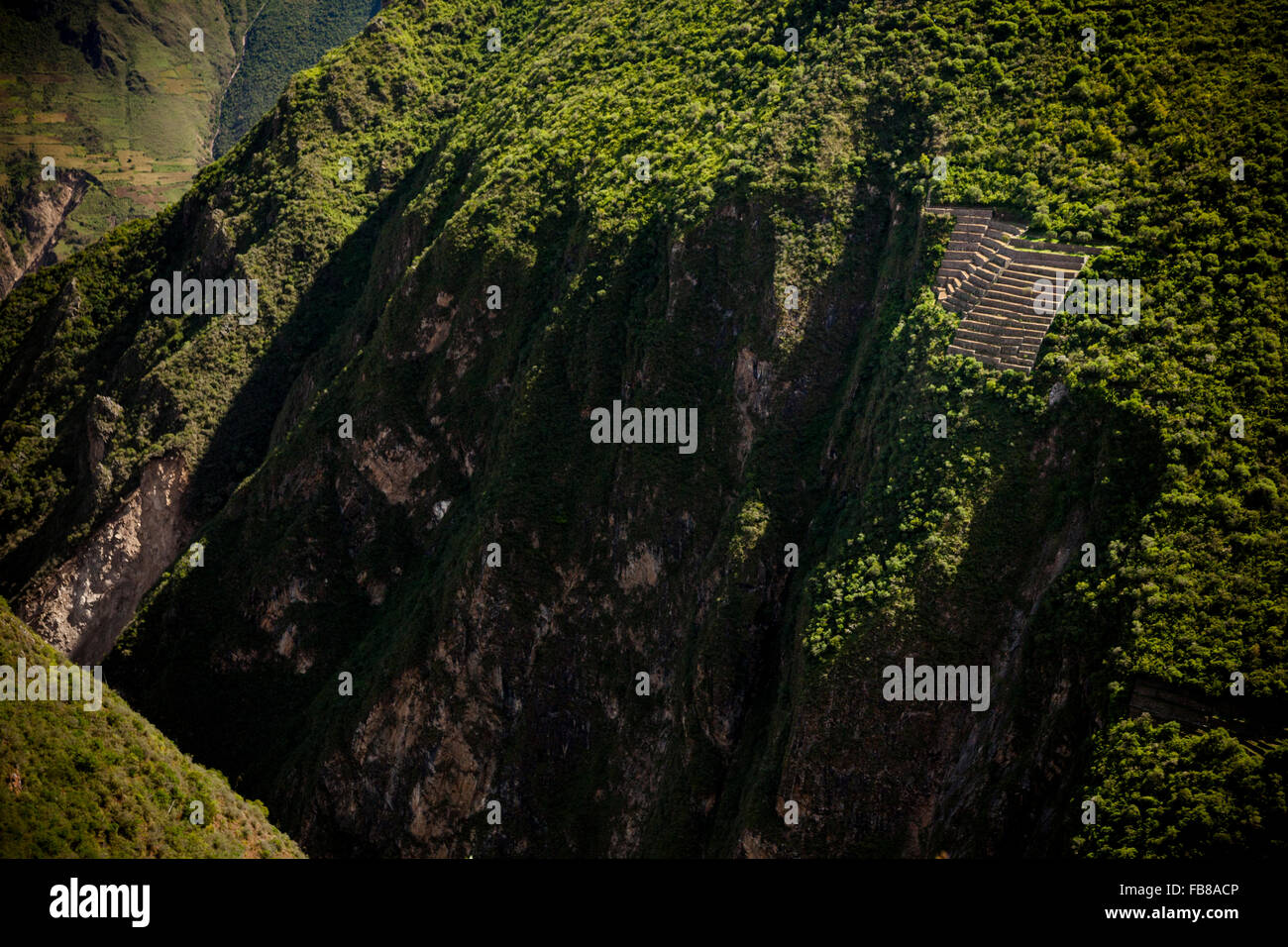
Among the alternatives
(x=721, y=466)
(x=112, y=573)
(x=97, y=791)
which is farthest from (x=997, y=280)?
(x=112, y=573)

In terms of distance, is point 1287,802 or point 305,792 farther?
point 305,792

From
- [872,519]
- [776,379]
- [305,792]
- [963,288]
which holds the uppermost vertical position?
[963,288]

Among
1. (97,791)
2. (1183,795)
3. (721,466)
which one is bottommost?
(97,791)

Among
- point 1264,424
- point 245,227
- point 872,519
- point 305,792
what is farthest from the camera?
point 245,227

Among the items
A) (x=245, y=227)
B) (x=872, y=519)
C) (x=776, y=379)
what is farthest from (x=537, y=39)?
(x=872, y=519)

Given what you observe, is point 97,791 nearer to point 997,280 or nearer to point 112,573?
point 997,280

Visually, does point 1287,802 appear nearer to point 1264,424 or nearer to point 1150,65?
point 1264,424

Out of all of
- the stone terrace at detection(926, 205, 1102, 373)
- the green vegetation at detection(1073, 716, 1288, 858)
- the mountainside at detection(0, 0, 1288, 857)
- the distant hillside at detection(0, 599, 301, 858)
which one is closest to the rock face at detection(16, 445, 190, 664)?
the mountainside at detection(0, 0, 1288, 857)
